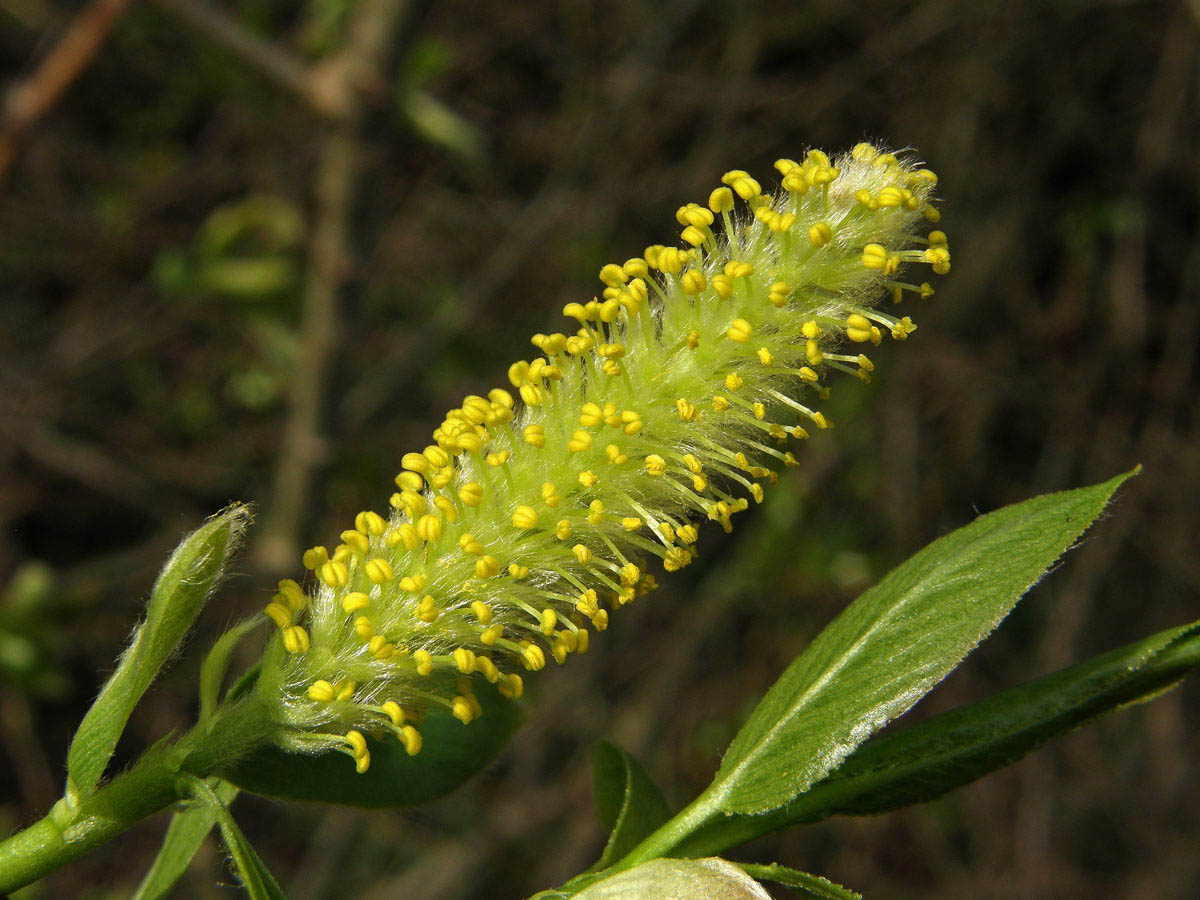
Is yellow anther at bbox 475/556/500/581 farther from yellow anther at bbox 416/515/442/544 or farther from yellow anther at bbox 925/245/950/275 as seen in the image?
yellow anther at bbox 925/245/950/275

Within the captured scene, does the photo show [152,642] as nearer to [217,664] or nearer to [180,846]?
[217,664]

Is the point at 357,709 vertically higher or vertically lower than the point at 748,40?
lower

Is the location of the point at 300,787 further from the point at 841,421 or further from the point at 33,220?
the point at 33,220

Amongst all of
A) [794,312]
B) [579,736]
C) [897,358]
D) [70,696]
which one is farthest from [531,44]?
[794,312]

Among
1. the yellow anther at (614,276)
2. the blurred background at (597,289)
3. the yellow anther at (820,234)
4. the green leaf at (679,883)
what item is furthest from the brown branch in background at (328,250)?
the green leaf at (679,883)

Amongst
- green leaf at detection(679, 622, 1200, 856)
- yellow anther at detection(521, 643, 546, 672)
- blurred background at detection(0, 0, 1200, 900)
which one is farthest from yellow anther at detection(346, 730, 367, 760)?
blurred background at detection(0, 0, 1200, 900)
